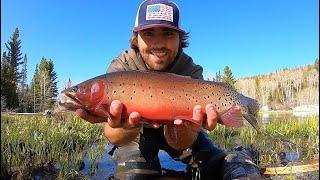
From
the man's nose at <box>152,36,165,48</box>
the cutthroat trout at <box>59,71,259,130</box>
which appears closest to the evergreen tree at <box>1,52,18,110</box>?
the man's nose at <box>152,36,165,48</box>

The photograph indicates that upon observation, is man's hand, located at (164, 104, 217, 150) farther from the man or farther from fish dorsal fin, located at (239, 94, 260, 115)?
fish dorsal fin, located at (239, 94, 260, 115)

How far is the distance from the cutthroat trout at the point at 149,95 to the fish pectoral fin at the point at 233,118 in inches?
1.0

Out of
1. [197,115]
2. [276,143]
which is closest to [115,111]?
[197,115]

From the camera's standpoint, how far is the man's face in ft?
11.4

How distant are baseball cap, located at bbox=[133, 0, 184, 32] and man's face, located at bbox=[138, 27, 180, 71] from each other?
3.3 inches

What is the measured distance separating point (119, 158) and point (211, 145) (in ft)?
3.68

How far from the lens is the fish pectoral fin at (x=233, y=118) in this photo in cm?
297

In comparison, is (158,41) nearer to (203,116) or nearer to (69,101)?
(203,116)

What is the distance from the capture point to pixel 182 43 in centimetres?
421

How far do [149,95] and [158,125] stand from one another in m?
0.28

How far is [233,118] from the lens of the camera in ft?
9.80

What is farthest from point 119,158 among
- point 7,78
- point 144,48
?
point 7,78

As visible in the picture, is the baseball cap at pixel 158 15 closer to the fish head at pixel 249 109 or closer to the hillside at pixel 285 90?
the fish head at pixel 249 109

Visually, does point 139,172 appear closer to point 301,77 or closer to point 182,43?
point 182,43
